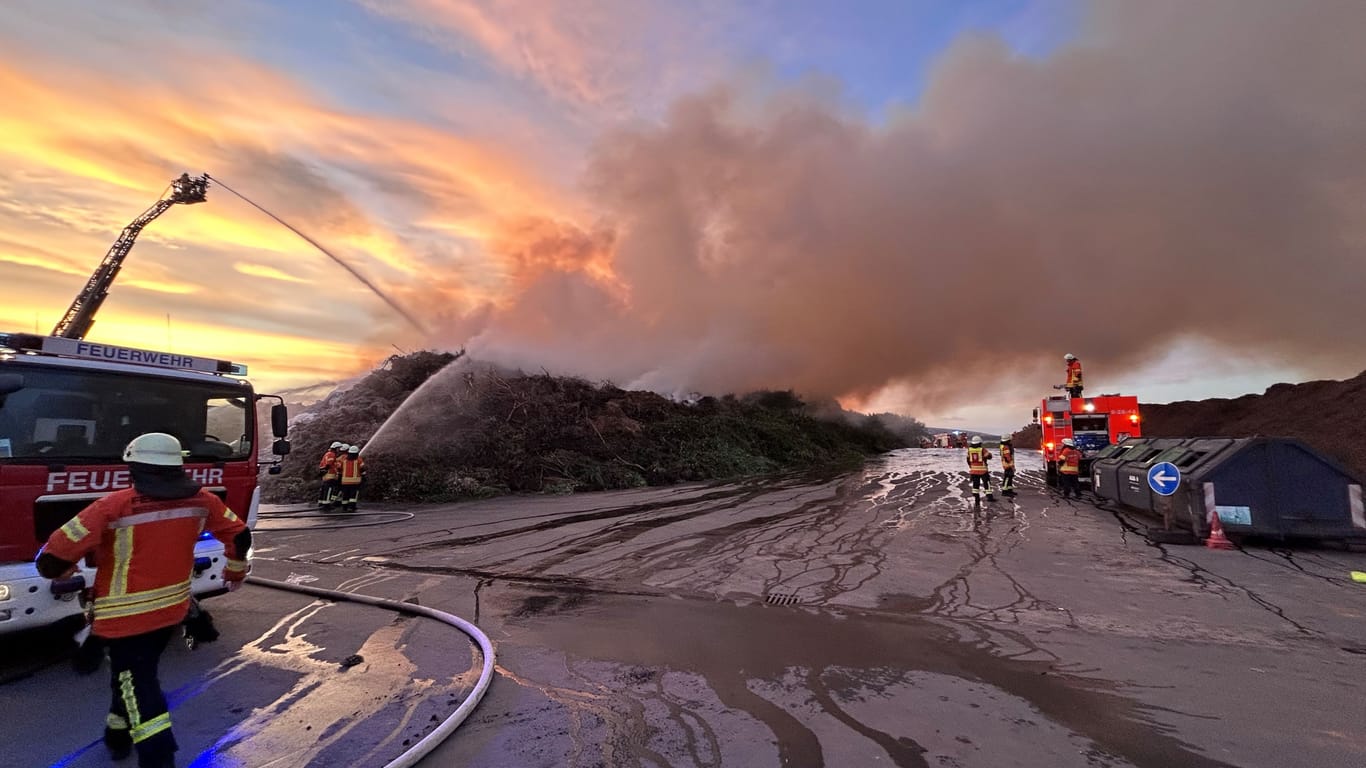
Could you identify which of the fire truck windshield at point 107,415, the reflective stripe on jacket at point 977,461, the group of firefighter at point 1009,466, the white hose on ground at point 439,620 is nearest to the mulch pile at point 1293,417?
the group of firefighter at point 1009,466

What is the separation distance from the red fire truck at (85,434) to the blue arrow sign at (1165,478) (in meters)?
13.2

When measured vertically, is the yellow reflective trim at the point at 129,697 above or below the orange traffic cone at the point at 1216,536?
below

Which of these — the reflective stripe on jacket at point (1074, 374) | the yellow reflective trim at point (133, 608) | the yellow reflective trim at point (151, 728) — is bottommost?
the yellow reflective trim at point (151, 728)

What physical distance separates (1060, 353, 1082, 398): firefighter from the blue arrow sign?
11.1 meters

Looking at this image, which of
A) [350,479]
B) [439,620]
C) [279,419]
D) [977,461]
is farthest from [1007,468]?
[350,479]

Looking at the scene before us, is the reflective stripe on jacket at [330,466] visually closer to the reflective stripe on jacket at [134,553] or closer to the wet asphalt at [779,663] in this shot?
the wet asphalt at [779,663]

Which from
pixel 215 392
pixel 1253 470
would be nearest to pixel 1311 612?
pixel 1253 470

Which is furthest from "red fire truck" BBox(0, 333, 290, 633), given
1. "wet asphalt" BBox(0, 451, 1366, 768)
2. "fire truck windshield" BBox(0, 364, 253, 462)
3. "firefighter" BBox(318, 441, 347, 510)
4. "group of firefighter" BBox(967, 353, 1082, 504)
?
"group of firefighter" BBox(967, 353, 1082, 504)

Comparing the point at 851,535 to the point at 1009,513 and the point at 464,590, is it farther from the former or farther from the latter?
the point at 464,590

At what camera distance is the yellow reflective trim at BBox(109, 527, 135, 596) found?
121 inches

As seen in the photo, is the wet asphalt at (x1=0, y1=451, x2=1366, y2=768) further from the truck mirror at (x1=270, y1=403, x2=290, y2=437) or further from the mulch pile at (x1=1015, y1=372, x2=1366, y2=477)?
the mulch pile at (x1=1015, y1=372, x2=1366, y2=477)

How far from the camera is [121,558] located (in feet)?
10.2

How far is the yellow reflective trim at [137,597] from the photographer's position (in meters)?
3.06

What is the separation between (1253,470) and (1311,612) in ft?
14.1
